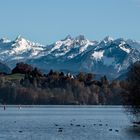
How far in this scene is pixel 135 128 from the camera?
8906 centimetres

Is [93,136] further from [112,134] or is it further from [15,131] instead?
[15,131]

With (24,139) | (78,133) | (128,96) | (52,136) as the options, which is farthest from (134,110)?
(24,139)

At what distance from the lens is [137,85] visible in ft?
299

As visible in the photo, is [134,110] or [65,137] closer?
[65,137]

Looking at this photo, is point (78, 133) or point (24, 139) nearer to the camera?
point (24, 139)

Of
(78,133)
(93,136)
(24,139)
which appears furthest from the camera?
(78,133)

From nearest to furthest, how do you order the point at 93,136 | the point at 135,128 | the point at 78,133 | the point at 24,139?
the point at 24,139
the point at 93,136
the point at 78,133
the point at 135,128

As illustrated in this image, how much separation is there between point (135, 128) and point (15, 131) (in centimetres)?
1634

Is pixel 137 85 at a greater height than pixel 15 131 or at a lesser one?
greater

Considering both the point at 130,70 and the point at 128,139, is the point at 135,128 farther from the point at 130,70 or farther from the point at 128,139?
the point at 128,139

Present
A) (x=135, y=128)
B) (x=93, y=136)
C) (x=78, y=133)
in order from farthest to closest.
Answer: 1. (x=135, y=128)
2. (x=78, y=133)
3. (x=93, y=136)

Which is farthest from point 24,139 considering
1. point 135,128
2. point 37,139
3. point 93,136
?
point 135,128

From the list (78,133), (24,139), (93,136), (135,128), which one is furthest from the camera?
(135,128)

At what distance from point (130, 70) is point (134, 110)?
5589 millimetres
